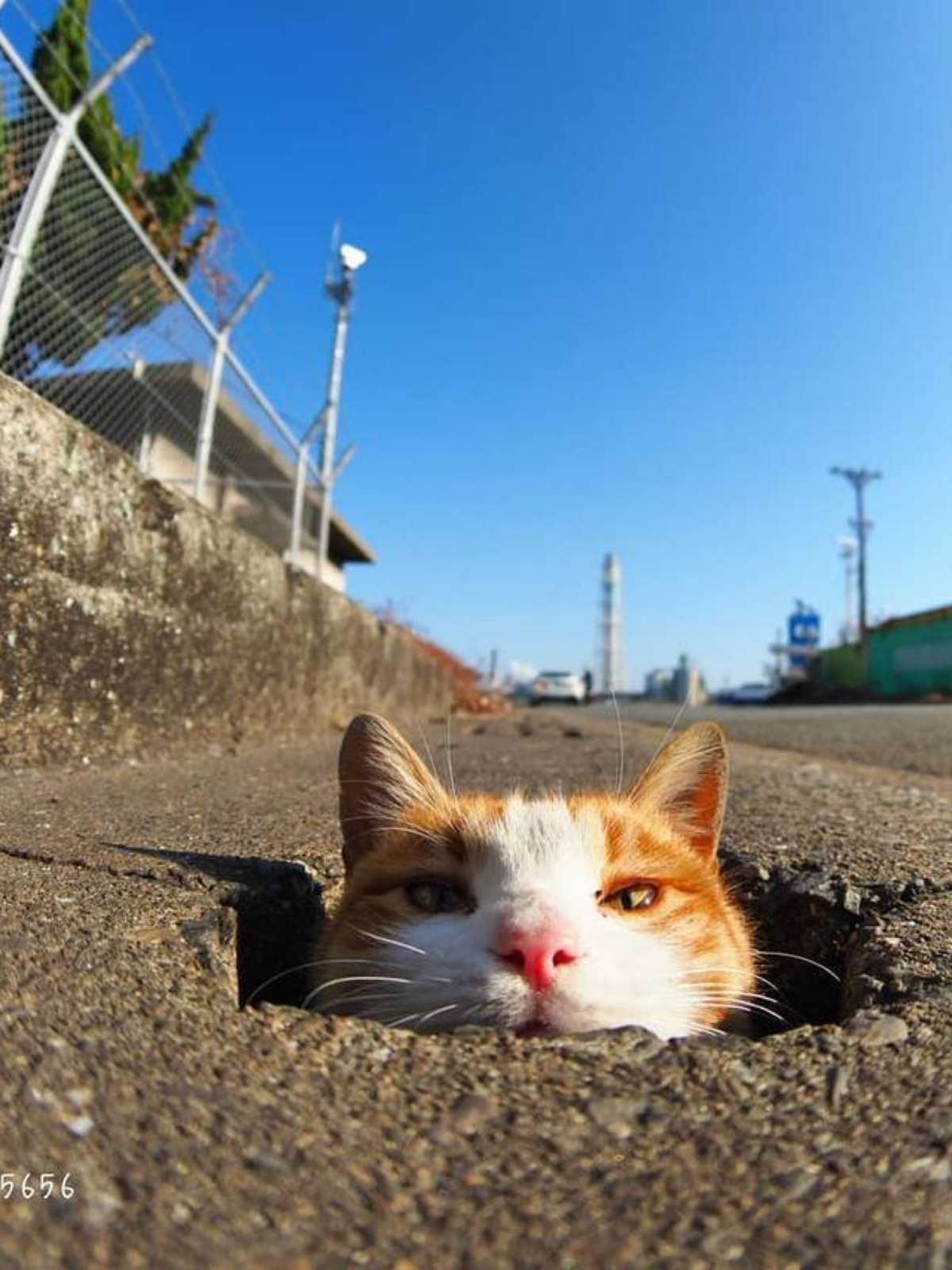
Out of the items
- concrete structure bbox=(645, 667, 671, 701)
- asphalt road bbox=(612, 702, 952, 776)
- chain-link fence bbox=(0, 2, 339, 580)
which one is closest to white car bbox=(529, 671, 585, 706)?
concrete structure bbox=(645, 667, 671, 701)

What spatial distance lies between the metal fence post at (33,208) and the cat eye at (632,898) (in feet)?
7.95

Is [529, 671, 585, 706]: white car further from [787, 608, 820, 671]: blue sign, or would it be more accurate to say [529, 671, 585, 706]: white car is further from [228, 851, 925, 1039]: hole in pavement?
[228, 851, 925, 1039]: hole in pavement

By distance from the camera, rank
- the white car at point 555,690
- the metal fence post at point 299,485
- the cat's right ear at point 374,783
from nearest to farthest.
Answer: the cat's right ear at point 374,783 → the metal fence post at point 299,485 → the white car at point 555,690

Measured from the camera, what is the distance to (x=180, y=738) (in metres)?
3.62

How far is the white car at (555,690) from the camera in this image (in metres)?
37.9

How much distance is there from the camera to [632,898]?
1.73 metres

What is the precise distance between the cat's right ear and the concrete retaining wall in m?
1.09

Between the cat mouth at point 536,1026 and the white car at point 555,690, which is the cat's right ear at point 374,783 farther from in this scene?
the white car at point 555,690

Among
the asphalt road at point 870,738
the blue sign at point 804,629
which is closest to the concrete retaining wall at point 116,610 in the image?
the asphalt road at point 870,738

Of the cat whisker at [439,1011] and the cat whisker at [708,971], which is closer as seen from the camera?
the cat whisker at [439,1011]

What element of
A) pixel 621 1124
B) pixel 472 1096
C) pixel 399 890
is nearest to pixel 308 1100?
pixel 472 1096

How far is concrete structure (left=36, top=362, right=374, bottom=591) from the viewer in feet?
13.6

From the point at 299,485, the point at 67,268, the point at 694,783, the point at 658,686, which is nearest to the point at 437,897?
the point at 694,783

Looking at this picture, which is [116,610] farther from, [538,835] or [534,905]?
[534,905]
